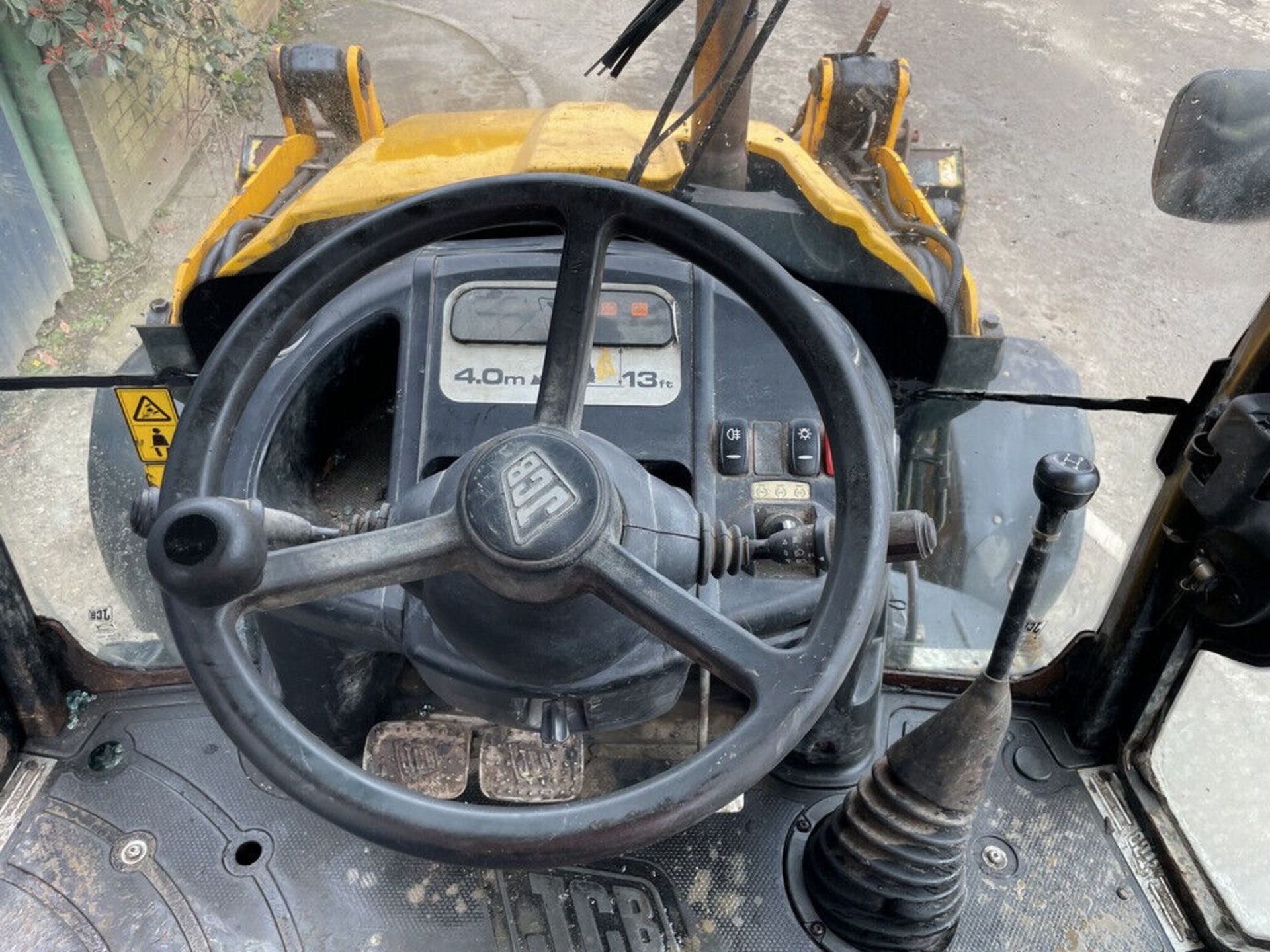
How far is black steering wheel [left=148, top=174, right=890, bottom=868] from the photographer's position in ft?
2.90

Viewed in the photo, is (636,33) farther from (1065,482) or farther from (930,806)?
(930,806)

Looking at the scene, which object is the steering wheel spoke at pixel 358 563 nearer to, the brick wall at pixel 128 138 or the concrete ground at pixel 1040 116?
the concrete ground at pixel 1040 116

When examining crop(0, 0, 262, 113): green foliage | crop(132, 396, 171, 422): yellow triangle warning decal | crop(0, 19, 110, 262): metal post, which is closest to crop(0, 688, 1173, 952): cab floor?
crop(132, 396, 171, 422): yellow triangle warning decal

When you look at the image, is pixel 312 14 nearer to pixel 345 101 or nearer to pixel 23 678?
pixel 345 101

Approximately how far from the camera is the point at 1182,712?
75.6 inches

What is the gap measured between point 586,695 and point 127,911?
2.47 ft

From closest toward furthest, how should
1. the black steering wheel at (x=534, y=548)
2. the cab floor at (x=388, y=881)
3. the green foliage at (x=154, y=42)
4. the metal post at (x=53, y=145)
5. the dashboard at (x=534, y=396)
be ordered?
the black steering wheel at (x=534, y=548) < the dashboard at (x=534, y=396) < the cab floor at (x=388, y=881) < the green foliage at (x=154, y=42) < the metal post at (x=53, y=145)

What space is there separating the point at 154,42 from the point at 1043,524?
10.3 ft

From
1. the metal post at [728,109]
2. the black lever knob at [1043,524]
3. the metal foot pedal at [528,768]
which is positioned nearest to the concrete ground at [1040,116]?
the metal post at [728,109]

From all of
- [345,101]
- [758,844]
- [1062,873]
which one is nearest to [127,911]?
[758,844]

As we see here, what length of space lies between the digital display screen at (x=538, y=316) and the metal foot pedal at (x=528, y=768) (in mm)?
546

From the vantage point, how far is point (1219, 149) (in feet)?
3.75

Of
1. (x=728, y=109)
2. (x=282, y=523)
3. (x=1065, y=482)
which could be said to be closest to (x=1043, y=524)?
(x=1065, y=482)

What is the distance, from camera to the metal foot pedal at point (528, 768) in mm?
1512
